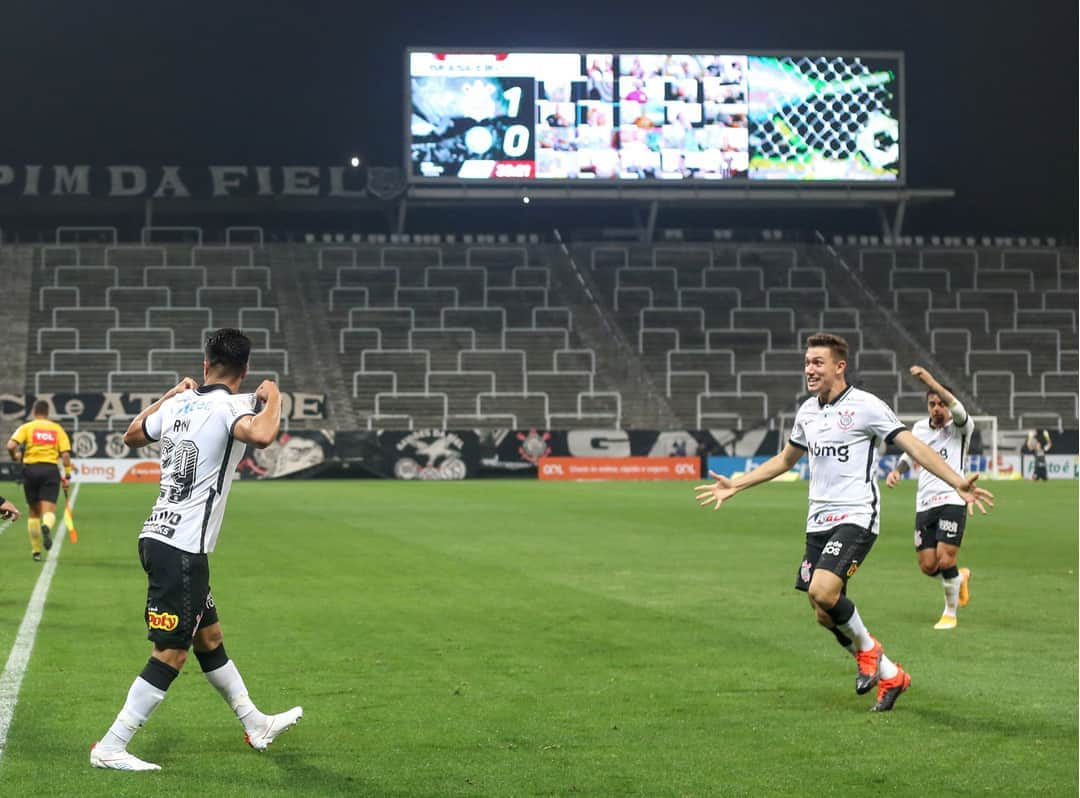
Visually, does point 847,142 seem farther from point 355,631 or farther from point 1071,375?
point 355,631

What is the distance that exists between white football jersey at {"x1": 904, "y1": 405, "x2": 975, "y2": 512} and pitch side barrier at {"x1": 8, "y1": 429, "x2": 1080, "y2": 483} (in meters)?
37.4

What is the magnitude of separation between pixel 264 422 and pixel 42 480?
1528 centimetres

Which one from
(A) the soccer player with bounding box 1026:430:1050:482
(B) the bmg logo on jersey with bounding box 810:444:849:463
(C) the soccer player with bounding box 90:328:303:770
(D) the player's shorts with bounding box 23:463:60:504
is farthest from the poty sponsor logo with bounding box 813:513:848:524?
(A) the soccer player with bounding box 1026:430:1050:482

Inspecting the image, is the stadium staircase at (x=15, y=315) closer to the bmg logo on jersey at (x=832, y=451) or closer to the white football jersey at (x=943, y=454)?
the white football jersey at (x=943, y=454)

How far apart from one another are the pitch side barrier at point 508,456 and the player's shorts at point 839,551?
139 ft

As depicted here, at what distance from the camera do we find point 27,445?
2200 cm

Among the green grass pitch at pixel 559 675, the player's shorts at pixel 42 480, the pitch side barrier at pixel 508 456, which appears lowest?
the pitch side barrier at pixel 508 456

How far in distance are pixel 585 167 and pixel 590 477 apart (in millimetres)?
14426

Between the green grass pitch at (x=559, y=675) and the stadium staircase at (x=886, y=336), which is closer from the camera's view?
the green grass pitch at (x=559, y=675)

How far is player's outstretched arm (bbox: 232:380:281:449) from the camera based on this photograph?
25.8ft

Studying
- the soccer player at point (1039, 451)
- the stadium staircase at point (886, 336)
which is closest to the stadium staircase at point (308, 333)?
the stadium staircase at point (886, 336)

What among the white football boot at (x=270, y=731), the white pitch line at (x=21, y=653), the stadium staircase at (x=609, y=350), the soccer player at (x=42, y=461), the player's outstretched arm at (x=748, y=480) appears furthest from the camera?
the stadium staircase at (x=609, y=350)

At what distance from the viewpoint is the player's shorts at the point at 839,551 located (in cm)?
1056

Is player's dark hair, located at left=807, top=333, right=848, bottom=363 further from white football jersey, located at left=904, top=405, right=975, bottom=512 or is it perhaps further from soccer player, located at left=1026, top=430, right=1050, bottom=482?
soccer player, located at left=1026, top=430, right=1050, bottom=482
